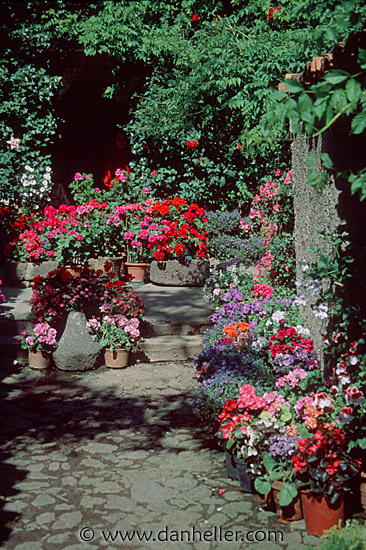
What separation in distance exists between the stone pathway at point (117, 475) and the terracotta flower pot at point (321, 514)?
0.06 m

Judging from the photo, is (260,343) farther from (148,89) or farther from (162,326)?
(148,89)

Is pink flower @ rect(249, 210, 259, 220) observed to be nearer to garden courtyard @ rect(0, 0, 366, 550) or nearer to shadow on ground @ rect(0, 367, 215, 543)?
garden courtyard @ rect(0, 0, 366, 550)

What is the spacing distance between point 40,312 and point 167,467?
2.80 metres

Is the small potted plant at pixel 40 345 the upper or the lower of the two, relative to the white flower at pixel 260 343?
lower

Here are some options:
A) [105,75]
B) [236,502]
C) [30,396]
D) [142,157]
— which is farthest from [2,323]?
[105,75]

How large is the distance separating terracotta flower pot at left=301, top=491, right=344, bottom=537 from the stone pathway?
63mm

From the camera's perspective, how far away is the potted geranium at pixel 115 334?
6.13m

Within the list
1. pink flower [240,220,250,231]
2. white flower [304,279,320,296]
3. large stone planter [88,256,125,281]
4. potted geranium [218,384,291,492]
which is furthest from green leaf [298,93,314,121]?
pink flower [240,220,250,231]

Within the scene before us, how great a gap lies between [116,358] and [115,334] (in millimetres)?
260

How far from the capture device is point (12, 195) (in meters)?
9.85

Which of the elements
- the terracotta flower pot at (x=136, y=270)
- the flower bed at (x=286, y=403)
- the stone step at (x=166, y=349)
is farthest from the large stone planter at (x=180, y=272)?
the flower bed at (x=286, y=403)

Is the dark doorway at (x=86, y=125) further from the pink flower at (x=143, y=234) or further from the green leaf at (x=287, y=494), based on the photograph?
the green leaf at (x=287, y=494)

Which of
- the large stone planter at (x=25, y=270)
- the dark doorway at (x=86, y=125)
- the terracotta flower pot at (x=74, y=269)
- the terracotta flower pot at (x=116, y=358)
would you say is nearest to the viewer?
the terracotta flower pot at (x=116, y=358)

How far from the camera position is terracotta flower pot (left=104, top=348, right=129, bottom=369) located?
613 cm
